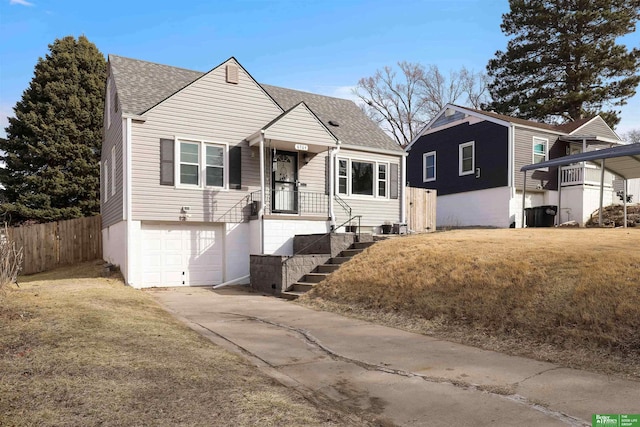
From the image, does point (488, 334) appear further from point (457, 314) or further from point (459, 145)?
point (459, 145)

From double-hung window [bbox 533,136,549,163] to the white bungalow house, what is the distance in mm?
10790

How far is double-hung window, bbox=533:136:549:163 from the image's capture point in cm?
2276

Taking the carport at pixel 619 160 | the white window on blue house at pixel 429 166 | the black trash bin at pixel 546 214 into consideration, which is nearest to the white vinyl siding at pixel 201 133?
the black trash bin at pixel 546 214

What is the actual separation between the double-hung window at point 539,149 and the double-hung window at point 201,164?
15834 millimetres

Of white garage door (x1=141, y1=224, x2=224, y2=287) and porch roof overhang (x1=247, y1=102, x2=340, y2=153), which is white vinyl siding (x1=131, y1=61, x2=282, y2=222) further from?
porch roof overhang (x1=247, y1=102, x2=340, y2=153)

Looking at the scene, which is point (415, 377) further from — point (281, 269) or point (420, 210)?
point (420, 210)

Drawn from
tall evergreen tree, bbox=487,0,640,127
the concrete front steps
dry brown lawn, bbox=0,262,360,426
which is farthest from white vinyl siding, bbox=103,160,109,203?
tall evergreen tree, bbox=487,0,640,127

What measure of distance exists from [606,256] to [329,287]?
5720 mm

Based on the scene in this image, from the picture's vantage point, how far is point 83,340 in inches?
222

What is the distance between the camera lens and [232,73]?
1511 centimetres

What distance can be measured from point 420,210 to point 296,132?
706cm

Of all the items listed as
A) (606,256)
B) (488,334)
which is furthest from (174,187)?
(606,256)

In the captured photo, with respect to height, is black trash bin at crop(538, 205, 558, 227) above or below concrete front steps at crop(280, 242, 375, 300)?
above

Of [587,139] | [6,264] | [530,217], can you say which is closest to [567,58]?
[587,139]
